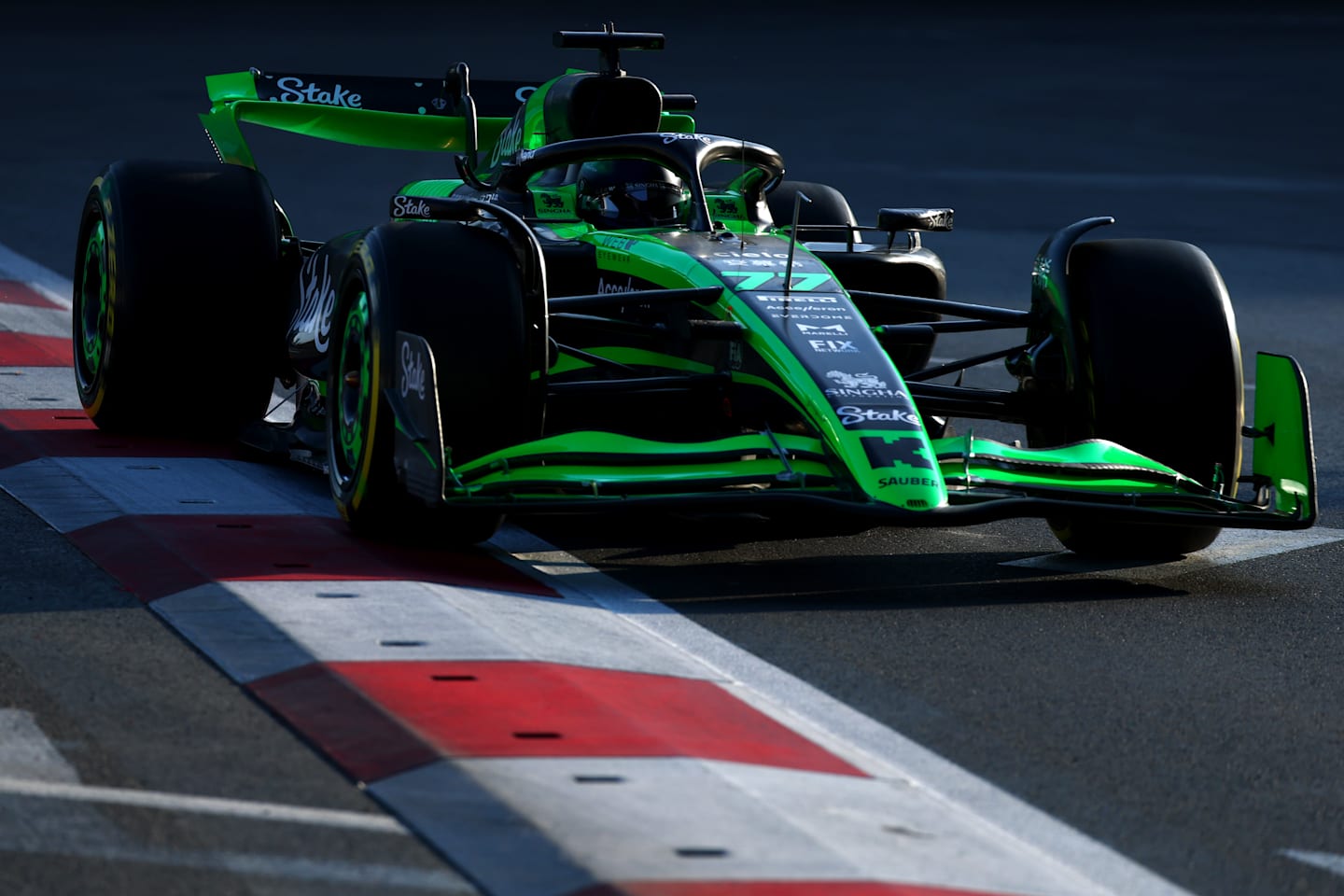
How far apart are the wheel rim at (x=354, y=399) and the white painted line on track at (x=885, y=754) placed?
1.93 ft

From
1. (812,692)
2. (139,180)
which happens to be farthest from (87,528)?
(812,692)

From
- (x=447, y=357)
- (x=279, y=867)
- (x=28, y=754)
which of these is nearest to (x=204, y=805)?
(x=279, y=867)

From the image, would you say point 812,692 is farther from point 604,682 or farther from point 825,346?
point 825,346

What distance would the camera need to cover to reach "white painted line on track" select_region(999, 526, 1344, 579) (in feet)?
22.0

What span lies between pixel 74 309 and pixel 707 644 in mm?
3952

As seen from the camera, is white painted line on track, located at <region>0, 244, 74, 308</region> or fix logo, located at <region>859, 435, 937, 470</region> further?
white painted line on track, located at <region>0, 244, 74, 308</region>

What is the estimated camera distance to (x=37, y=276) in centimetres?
1299

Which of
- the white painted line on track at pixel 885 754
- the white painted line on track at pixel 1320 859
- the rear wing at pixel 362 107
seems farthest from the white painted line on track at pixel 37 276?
the white painted line on track at pixel 1320 859

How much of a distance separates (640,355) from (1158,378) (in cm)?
164

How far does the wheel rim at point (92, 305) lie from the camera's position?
809 cm

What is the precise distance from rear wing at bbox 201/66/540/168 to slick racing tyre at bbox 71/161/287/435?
Answer: 1.11 metres

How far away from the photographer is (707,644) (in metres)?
5.50

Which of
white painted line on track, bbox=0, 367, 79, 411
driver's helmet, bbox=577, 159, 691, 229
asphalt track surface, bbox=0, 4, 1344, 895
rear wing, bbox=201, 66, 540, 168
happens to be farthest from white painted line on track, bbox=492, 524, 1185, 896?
rear wing, bbox=201, 66, 540, 168

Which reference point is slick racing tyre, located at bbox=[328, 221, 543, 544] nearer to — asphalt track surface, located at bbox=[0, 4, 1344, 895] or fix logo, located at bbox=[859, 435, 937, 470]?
asphalt track surface, located at bbox=[0, 4, 1344, 895]
